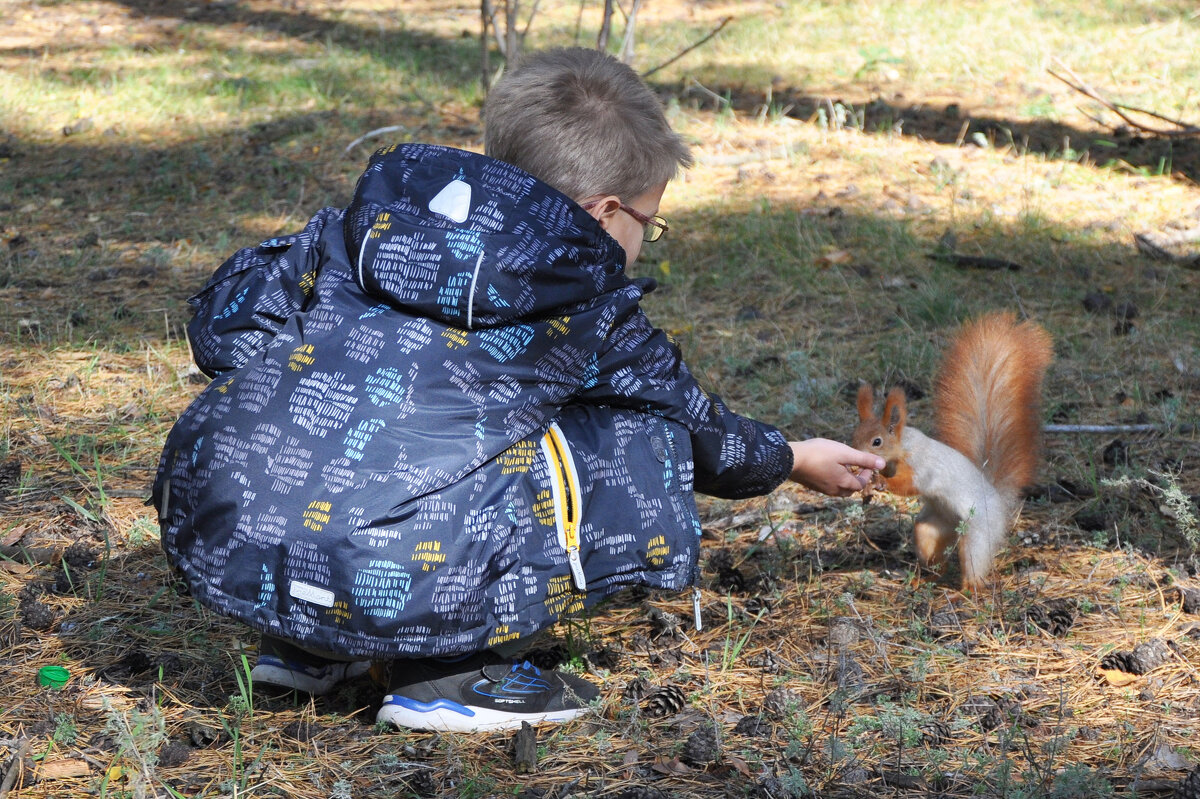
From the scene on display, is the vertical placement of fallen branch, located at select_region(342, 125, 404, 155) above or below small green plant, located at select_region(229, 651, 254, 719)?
above

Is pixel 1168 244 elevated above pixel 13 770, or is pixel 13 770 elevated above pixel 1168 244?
pixel 1168 244

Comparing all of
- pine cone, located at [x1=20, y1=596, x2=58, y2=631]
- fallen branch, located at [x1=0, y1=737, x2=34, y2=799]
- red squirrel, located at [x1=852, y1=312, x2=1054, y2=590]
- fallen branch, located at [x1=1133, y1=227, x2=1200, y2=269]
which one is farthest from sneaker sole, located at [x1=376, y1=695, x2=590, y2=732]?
fallen branch, located at [x1=1133, y1=227, x2=1200, y2=269]

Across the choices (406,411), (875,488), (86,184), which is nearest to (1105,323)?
(875,488)

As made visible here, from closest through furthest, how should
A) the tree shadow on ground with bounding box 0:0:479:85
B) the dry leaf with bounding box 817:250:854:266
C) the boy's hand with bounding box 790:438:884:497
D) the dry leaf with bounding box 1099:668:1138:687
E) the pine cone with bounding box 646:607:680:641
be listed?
the dry leaf with bounding box 1099:668:1138:687
the boy's hand with bounding box 790:438:884:497
the pine cone with bounding box 646:607:680:641
the dry leaf with bounding box 817:250:854:266
the tree shadow on ground with bounding box 0:0:479:85

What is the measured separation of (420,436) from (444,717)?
1.65ft

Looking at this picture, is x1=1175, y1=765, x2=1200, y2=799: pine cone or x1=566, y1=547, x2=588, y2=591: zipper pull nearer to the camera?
x1=1175, y1=765, x2=1200, y2=799: pine cone

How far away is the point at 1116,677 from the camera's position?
1.99 metres

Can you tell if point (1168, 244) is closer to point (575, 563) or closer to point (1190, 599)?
point (1190, 599)

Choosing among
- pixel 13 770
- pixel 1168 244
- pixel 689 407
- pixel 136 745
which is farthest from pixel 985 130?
pixel 13 770

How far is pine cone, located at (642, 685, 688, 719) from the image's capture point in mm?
1917

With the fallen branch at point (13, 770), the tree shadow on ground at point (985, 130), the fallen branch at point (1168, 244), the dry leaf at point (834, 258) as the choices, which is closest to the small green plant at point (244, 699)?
the fallen branch at point (13, 770)

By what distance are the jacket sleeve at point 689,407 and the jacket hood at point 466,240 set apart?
14 cm

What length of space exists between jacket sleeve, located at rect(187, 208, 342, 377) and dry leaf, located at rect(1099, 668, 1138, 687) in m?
1.59

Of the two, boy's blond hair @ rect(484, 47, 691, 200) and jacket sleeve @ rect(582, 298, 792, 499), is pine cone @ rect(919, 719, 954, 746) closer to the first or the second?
jacket sleeve @ rect(582, 298, 792, 499)
